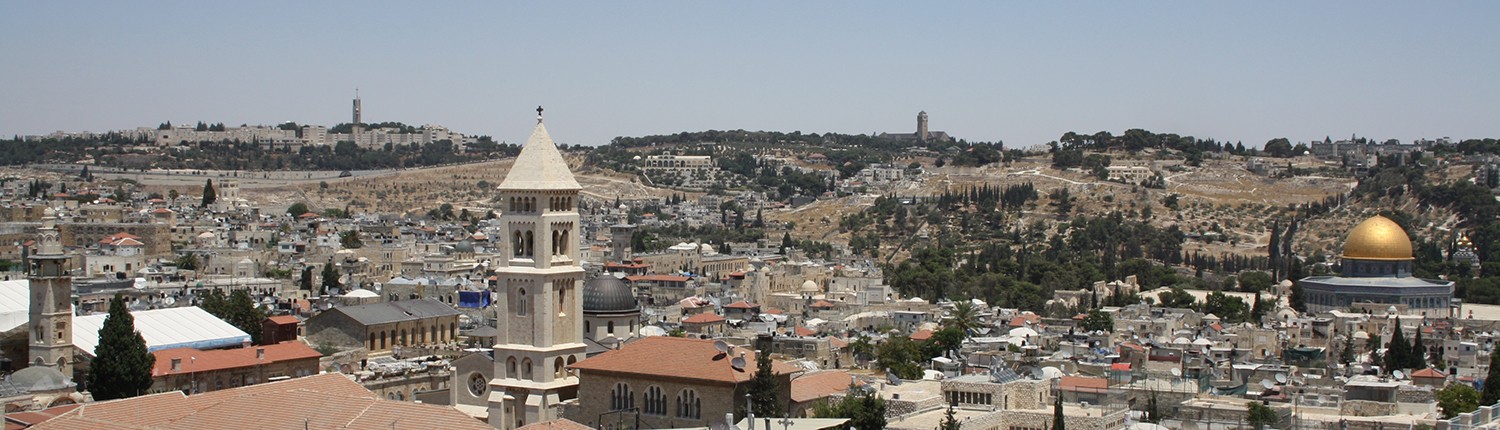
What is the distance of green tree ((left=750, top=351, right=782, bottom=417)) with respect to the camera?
100 feet

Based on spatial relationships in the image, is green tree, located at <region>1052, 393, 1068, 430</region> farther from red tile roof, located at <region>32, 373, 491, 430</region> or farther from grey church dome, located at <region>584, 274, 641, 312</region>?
grey church dome, located at <region>584, 274, 641, 312</region>

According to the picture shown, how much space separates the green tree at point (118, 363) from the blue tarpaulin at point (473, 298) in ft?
90.6

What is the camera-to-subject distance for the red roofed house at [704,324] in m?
54.8

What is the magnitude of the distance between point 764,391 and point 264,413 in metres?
8.16

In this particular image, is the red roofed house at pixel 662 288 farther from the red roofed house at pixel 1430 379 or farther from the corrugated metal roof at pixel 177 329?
Answer: the red roofed house at pixel 1430 379

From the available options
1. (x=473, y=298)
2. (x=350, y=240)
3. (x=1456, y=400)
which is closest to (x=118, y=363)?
(x=1456, y=400)

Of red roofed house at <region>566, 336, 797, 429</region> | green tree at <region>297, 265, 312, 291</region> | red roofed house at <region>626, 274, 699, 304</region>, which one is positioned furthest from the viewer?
red roofed house at <region>626, 274, 699, 304</region>

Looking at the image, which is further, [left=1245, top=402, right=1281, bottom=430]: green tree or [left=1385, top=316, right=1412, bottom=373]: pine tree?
[left=1385, top=316, right=1412, bottom=373]: pine tree

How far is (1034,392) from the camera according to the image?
33281mm

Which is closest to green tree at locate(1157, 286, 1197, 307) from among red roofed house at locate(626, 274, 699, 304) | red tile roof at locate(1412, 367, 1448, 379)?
red roofed house at locate(626, 274, 699, 304)

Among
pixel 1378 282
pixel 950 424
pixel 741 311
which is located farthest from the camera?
pixel 1378 282

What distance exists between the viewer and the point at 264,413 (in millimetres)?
28062

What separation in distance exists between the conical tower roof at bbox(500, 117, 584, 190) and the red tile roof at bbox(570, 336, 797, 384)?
317cm

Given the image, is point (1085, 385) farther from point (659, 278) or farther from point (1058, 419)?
point (659, 278)
